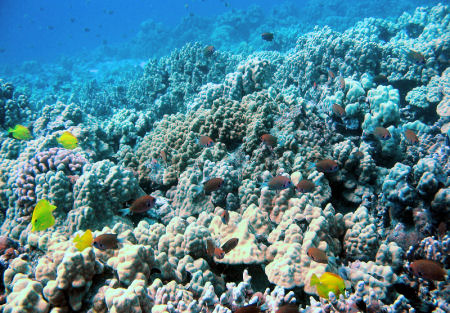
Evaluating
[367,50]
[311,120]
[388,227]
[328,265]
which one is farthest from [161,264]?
[367,50]

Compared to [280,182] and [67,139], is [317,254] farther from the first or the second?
[67,139]

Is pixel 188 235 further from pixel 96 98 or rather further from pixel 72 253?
pixel 96 98

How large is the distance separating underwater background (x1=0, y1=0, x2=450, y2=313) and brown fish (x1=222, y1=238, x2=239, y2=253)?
0.06 feet

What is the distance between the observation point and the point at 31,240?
361 centimetres

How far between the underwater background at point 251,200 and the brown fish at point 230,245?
0.02 m

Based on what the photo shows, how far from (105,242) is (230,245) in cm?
150

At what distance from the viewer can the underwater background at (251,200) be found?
106 inches

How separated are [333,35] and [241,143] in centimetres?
828

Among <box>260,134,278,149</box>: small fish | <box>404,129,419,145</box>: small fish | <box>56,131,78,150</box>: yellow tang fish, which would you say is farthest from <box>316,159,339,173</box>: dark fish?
<box>56,131,78,150</box>: yellow tang fish

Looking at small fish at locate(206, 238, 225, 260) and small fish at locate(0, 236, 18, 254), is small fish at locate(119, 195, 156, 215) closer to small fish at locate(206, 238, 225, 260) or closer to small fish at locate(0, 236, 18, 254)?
small fish at locate(206, 238, 225, 260)

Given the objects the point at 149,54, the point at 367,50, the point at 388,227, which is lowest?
the point at 388,227

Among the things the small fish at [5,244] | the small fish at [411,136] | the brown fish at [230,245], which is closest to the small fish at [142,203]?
the brown fish at [230,245]

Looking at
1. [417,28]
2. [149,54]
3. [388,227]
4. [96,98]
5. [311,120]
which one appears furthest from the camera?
[149,54]

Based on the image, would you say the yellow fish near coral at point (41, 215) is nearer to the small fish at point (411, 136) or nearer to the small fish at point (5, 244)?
the small fish at point (5, 244)
